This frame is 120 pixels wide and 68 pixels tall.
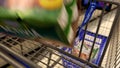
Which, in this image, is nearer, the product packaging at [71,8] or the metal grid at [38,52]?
the product packaging at [71,8]

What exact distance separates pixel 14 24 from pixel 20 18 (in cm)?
3

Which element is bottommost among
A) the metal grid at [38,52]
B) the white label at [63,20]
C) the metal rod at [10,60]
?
the metal grid at [38,52]

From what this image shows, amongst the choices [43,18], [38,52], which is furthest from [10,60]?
[38,52]

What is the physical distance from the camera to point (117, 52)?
0.71 m

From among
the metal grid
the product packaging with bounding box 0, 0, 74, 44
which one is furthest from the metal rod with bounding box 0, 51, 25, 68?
the metal grid

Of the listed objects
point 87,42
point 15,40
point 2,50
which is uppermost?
point 2,50

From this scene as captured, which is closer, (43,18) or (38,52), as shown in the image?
(43,18)

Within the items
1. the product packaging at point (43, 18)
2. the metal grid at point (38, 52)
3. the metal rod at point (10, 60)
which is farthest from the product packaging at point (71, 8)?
the metal grid at point (38, 52)

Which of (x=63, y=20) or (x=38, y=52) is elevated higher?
(x=63, y=20)

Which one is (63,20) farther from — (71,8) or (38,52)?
(38,52)

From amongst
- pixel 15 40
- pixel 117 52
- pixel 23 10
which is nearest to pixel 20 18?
pixel 23 10

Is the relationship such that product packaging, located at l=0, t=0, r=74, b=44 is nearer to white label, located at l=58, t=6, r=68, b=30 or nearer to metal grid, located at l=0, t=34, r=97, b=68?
white label, located at l=58, t=6, r=68, b=30

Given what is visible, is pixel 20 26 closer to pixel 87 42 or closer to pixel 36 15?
pixel 36 15

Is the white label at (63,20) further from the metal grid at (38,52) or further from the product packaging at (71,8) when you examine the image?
the metal grid at (38,52)
